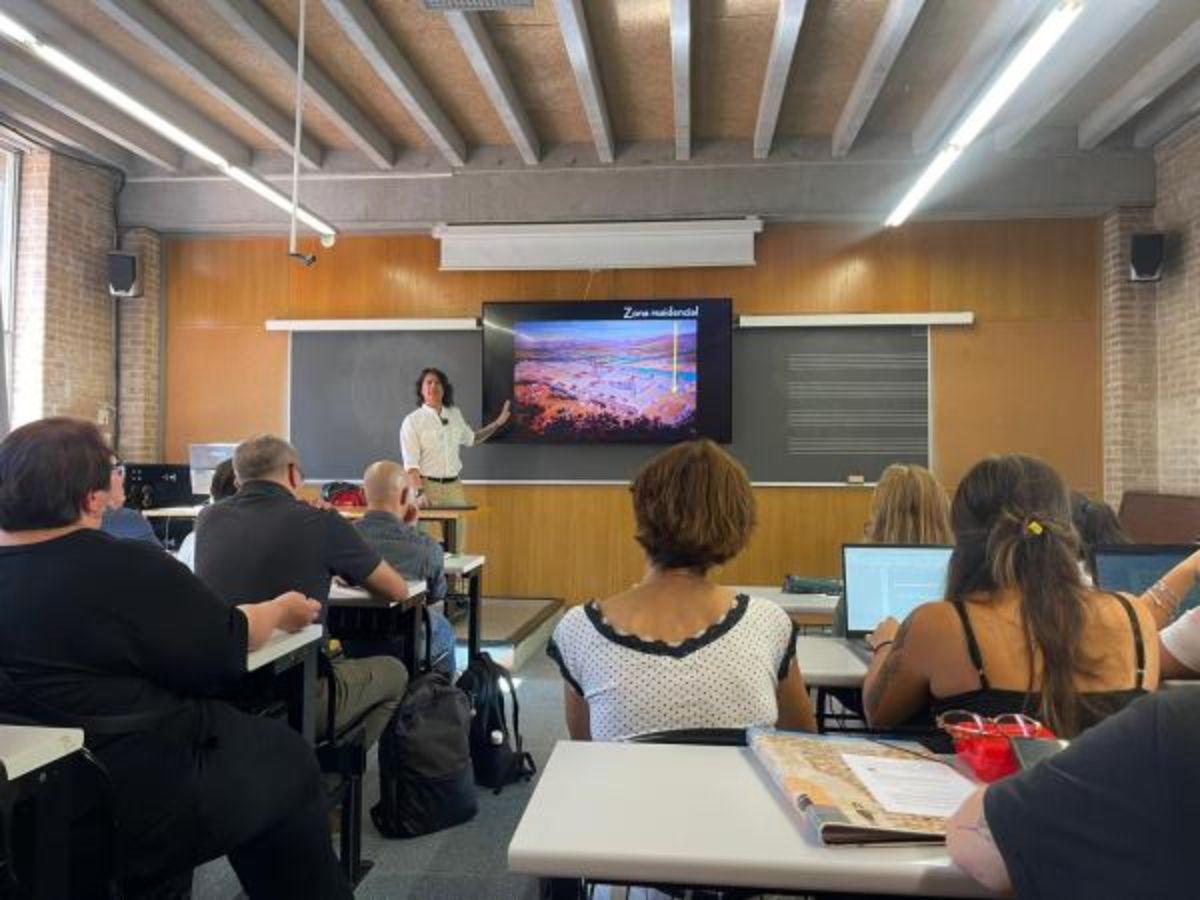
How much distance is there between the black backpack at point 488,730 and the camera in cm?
329

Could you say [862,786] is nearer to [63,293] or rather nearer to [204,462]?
[204,462]

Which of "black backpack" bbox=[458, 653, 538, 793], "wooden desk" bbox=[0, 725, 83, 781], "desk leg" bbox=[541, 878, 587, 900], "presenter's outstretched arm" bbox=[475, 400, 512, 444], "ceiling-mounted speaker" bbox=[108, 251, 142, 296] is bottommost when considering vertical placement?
"black backpack" bbox=[458, 653, 538, 793]

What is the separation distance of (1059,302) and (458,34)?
495cm

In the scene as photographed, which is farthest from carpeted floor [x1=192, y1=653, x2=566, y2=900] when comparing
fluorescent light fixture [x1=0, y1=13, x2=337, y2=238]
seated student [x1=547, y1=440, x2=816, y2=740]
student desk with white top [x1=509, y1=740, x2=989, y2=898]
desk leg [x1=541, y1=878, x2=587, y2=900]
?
fluorescent light fixture [x1=0, y1=13, x2=337, y2=238]

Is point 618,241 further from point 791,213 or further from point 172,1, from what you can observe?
point 172,1

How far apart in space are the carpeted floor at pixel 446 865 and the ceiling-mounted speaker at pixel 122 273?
17.1 ft

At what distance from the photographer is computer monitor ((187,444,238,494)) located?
632cm

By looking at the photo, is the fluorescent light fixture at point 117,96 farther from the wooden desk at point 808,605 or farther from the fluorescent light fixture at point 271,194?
the wooden desk at point 808,605

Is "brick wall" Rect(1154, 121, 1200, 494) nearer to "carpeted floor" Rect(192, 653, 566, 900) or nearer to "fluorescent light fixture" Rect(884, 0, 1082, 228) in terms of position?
"fluorescent light fixture" Rect(884, 0, 1082, 228)

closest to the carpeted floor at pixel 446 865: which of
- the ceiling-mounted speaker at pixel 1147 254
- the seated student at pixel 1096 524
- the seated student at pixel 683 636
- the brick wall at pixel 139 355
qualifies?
the seated student at pixel 683 636

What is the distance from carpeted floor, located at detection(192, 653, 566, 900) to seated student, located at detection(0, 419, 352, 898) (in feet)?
2.51

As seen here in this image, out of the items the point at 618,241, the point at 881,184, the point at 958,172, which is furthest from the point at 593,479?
the point at 958,172

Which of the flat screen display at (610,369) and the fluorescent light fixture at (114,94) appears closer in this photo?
the fluorescent light fixture at (114,94)

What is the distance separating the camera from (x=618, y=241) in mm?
6773
